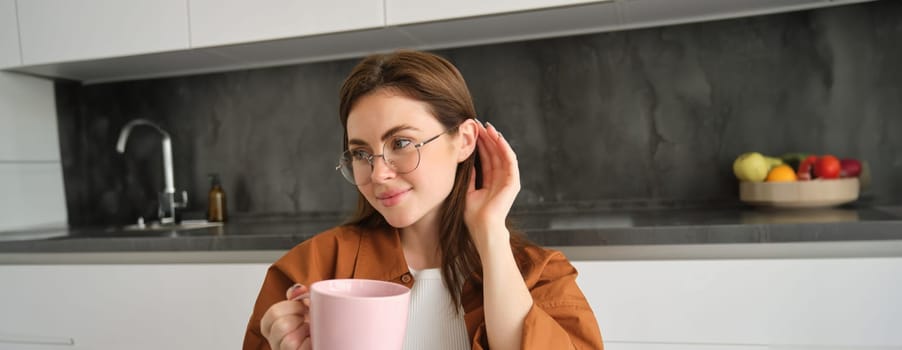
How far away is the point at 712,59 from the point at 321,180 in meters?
1.29

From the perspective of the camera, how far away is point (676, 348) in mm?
1295

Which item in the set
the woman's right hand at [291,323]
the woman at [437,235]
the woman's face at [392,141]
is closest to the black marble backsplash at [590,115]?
the woman at [437,235]

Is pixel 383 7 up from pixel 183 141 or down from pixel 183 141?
up

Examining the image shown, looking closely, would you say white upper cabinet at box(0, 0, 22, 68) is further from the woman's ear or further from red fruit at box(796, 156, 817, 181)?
red fruit at box(796, 156, 817, 181)

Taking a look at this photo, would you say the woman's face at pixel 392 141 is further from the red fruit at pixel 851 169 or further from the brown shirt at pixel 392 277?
the red fruit at pixel 851 169

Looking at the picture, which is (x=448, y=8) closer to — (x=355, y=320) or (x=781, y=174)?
(x=781, y=174)

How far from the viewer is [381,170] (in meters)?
0.80

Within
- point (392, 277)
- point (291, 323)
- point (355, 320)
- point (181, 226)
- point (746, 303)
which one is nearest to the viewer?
point (355, 320)

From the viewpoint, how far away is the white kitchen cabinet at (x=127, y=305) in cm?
153

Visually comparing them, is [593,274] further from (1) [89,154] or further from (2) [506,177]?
(1) [89,154]

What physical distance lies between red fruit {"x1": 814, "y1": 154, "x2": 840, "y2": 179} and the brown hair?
1009mm

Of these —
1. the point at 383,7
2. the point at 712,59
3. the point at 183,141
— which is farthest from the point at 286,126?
the point at 712,59

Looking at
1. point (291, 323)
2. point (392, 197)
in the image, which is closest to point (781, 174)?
point (392, 197)

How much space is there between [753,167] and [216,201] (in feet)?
5.51
